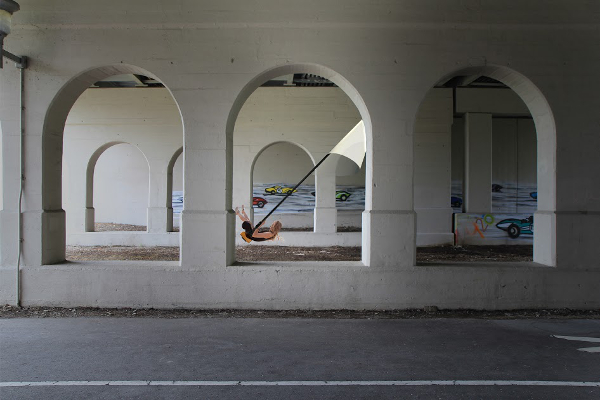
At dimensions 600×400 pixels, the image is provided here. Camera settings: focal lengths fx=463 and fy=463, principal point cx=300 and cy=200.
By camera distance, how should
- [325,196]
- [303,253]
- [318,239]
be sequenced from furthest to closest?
1. [325,196]
2. [318,239]
3. [303,253]

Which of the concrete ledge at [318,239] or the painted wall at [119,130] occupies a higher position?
the painted wall at [119,130]

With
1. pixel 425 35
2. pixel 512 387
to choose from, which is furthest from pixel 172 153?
pixel 512 387

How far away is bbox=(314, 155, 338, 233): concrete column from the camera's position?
1741 centimetres

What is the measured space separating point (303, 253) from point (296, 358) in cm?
953

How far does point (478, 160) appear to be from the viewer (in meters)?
18.1

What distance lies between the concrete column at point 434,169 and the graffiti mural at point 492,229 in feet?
1.76

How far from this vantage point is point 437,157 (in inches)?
704

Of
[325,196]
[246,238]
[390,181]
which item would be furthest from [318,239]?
[390,181]

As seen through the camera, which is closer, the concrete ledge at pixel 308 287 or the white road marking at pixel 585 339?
the white road marking at pixel 585 339

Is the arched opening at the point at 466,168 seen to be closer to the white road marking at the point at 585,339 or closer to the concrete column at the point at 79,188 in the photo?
the white road marking at the point at 585,339

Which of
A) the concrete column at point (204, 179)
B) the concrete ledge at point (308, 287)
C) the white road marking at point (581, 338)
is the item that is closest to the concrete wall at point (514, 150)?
the concrete ledge at point (308, 287)

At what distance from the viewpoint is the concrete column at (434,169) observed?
17.6 meters

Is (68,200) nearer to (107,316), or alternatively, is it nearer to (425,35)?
(107,316)

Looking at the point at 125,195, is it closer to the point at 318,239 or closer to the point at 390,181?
the point at 318,239
